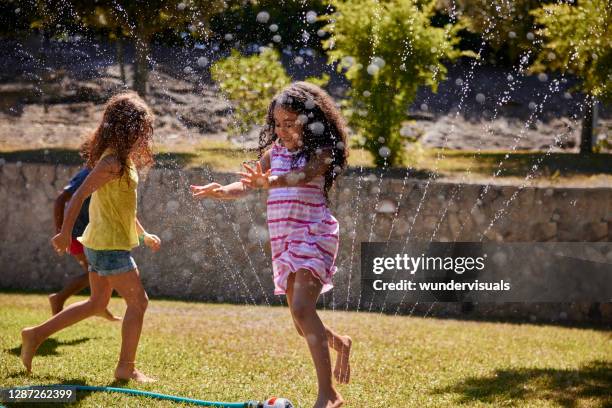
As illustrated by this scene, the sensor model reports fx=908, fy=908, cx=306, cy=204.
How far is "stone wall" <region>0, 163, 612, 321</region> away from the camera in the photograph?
27.4 ft

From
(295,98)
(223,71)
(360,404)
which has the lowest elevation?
(360,404)

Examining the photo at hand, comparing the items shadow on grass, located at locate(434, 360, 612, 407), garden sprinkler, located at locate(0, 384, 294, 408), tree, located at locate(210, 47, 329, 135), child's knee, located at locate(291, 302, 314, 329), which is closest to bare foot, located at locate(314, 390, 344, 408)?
garden sprinkler, located at locate(0, 384, 294, 408)

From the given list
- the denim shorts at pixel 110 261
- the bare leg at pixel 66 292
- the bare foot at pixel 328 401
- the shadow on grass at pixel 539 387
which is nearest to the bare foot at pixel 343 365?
the bare foot at pixel 328 401

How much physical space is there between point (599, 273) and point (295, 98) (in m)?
5.14

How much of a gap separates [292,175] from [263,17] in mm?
6990

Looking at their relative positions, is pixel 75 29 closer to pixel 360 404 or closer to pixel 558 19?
pixel 558 19

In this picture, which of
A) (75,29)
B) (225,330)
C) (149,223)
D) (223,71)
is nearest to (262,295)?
(149,223)

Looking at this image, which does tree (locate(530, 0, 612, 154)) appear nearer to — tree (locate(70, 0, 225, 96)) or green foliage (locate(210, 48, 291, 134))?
green foliage (locate(210, 48, 291, 134))

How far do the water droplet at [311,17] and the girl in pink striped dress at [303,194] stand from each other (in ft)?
21.4

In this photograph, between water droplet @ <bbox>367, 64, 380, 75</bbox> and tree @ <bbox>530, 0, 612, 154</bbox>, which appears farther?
water droplet @ <bbox>367, 64, 380, 75</bbox>

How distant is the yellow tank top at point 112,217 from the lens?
4.34m

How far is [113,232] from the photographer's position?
4.36 meters

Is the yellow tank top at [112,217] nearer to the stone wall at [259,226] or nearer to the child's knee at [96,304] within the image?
the child's knee at [96,304]
